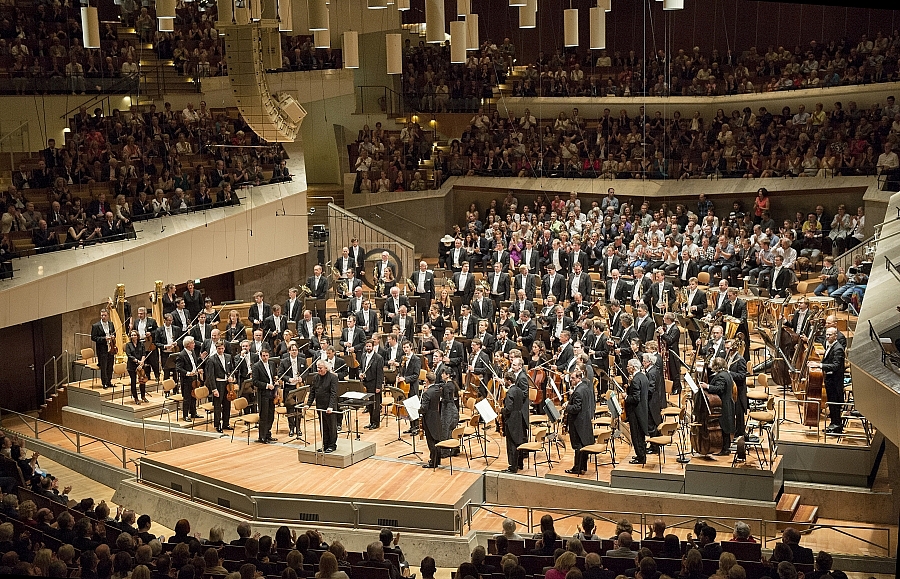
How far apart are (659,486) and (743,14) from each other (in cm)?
Answer: 1491

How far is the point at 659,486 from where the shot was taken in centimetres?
1287

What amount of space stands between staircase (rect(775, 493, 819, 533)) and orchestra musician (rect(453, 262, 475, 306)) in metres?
6.63

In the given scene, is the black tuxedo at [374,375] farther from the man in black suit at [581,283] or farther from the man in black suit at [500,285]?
the man in black suit at [581,283]

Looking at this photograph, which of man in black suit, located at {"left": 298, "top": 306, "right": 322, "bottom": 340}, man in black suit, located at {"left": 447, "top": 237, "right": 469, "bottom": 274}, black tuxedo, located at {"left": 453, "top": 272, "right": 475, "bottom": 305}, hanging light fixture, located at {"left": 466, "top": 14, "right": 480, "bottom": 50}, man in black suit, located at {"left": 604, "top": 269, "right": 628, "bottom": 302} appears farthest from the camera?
man in black suit, located at {"left": 447, "top": 237, "right": 469, "bottom": 274}

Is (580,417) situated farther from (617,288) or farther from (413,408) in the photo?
(617,288)

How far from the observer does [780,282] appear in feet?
59.0

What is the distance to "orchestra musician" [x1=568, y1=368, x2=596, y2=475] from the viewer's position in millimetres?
13141

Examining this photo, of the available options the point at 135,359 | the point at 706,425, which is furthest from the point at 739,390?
the point at 135,359

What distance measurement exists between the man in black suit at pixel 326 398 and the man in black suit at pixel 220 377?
1570 mm

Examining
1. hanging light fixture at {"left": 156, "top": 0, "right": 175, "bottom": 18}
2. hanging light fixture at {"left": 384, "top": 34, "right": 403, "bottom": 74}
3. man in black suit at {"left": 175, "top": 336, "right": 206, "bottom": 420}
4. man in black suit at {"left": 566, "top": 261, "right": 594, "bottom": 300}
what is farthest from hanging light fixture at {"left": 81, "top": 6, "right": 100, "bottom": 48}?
man in black suit at {"left": 566, "top": 261, "right": 594, "bottom": 300}

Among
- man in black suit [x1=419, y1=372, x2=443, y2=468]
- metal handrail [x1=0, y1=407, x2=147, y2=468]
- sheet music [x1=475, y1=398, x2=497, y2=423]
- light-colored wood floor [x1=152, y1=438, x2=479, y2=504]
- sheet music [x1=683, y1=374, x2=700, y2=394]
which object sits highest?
sheet music [x1=683, y1=374, x2=700, y2=394]

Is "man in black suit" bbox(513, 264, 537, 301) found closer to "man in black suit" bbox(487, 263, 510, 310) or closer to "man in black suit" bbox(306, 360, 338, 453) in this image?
"man in black suit" bbox(487, 263, 510, 310)

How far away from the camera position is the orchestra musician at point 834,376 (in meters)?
13.1

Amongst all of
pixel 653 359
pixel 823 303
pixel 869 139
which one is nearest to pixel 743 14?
pixel 869 139
